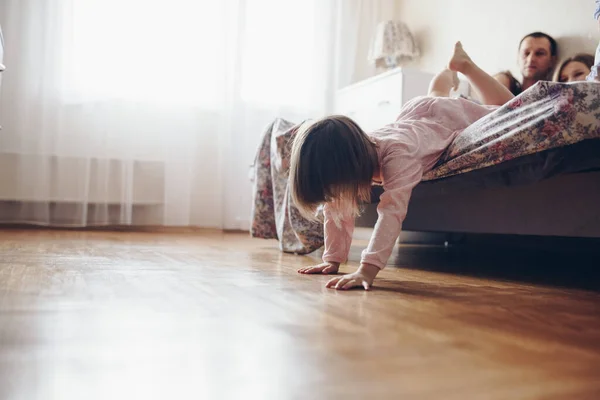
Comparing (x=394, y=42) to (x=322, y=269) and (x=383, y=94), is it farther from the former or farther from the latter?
(x=322, y=269)

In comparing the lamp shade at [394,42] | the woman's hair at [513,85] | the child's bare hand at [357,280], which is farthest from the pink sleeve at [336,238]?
the lamp shade at [394,42]

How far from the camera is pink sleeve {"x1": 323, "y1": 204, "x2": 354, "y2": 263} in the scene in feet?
4.50

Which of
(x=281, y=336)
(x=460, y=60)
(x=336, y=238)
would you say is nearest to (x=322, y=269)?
(x=336, y=238)

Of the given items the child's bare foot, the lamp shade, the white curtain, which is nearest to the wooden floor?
the child's bare foot

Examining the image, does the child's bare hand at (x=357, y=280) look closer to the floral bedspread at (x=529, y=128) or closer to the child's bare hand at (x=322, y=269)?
the child's bare hand at (x=322, y=269)

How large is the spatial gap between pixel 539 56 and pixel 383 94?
71 centimetres

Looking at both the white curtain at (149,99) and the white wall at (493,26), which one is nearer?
the white wall at (493,26)

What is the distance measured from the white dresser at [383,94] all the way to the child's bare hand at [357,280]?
1.62 m

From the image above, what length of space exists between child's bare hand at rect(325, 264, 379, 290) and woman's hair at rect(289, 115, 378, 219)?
140 millimetres

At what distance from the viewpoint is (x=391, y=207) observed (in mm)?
1195

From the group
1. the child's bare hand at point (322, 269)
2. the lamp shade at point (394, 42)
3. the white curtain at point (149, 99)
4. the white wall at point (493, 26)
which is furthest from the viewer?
the lamp shade at point (394, 42)

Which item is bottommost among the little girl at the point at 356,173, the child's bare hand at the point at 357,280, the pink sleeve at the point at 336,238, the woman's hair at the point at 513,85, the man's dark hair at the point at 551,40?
the child's bare hand at the point at 357,280

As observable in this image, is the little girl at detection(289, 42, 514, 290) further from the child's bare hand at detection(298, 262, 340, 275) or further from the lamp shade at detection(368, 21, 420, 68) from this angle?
the lamp shade at detection(368, 21, 420, 68)

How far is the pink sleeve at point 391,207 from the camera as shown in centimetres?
116
